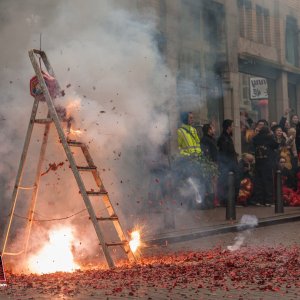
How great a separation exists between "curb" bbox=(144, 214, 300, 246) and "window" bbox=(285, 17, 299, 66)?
422 cm

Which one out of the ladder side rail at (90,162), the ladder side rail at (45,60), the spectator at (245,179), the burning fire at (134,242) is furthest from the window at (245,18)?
the ladder side rail at (90,162)

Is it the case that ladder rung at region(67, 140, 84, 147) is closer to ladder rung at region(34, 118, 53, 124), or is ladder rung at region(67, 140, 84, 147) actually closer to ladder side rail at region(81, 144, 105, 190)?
ladder side rail at region(81, 144, 105, 190)

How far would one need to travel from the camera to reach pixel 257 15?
52.4ft

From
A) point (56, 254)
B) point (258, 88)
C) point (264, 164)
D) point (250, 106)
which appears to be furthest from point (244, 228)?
point (250, 106)

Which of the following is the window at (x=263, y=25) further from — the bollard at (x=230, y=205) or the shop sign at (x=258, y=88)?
the bollard at (x=230, y=205)

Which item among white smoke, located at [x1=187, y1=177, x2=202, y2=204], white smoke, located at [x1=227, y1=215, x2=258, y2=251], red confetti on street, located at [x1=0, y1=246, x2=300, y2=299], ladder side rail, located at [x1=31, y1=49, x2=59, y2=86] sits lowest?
red confetti on street, located at [x1=0, y1=246, x2=300, y2=299]

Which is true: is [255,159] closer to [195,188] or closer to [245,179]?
[245,179]

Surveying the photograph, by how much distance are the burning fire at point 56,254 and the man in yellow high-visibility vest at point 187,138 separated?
231 inches

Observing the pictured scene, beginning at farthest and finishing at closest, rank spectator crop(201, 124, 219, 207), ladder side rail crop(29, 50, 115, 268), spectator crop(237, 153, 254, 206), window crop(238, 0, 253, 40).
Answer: spectator crop(237, 153, 254, 206) → spectator crop(201, 124, 219, 207) → window crop(238, 0, 253, 40) → ladder side rail crop(29, 50, 115, 268)

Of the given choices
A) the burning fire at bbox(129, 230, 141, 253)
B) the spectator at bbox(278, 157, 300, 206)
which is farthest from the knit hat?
the burning fire at bbox(129, 230, 141, 253)

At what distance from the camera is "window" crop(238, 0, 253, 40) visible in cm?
1481

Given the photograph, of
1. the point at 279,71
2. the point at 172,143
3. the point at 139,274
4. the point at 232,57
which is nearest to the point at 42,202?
the point at 139,274

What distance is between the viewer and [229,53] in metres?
17.9

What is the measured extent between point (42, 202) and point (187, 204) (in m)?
6.45
